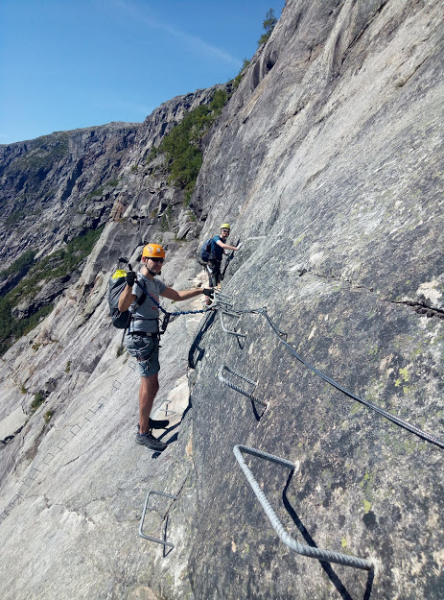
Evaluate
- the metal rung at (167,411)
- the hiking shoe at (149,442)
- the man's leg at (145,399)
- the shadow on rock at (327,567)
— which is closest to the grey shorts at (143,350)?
the man's leg at (145,399)

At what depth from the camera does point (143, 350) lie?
20.1ft

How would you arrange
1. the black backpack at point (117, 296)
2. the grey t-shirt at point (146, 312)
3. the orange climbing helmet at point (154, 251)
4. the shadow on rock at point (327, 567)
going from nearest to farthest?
1. the shadow on rock at point (327, 567)
2. the black backpack at point (117, 296)
3. the orange climbing helmet at point (154, 251)
4. the grey t-shirt at point (146, 312)

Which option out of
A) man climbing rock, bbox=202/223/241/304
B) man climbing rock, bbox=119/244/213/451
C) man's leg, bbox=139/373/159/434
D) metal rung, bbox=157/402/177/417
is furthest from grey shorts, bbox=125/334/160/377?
man climbing rock, bbox=202/223/241/304

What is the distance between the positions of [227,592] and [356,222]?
4.32 m

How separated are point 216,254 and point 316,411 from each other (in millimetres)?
9364

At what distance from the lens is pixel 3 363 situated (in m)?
49.6

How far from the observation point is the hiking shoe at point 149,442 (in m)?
6.10

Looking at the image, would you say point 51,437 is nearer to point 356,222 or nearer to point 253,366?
point 253,366

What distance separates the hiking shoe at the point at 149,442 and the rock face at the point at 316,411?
20 centimetres

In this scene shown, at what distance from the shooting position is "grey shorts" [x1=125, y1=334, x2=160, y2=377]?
240 inches

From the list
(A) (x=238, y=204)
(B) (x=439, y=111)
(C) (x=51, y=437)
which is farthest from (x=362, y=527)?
(A) (x=238, y=204)

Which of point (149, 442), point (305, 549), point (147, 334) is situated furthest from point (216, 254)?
point (305, 549)

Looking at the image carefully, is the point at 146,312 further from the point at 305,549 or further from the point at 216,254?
the point at 216,254

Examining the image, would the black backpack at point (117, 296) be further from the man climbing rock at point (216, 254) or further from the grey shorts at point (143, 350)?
the man climbing rock at point (216, 254)
